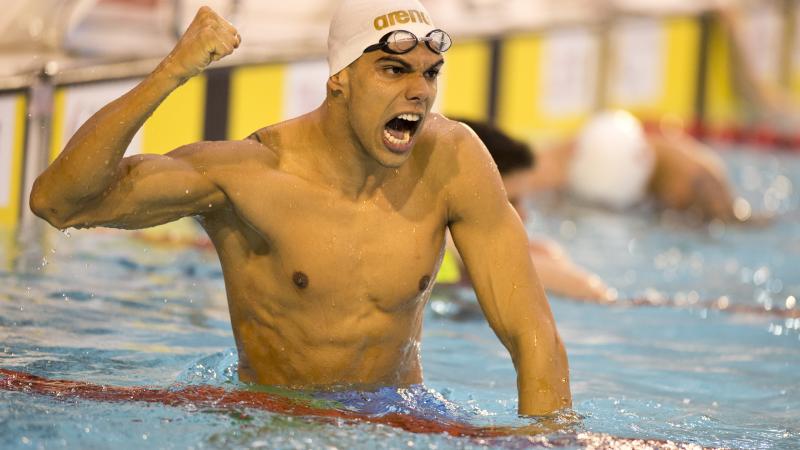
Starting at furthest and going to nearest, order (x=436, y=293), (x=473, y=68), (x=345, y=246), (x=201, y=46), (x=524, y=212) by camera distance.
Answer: (x=473, y=68), (x=524, y=212), (x=436, y=293), (x=345, y=246), (x=201, y=46)

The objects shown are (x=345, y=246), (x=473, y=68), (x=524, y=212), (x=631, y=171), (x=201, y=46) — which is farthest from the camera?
(x=473, y=68)

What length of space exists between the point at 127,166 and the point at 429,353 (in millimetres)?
1706

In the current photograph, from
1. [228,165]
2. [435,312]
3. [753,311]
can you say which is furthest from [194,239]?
[228,165]

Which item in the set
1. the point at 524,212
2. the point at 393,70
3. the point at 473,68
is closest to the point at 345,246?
the point at 393,70

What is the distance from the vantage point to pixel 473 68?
809 centimetres

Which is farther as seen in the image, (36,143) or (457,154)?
(36,143)

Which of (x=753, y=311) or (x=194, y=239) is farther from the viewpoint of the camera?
(x=194, y=239)

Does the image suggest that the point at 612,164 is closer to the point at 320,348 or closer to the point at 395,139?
the point at 320,348

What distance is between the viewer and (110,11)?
575 centimetres

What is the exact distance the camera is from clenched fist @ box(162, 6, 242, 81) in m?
2.66

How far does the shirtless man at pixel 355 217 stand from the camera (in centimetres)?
281

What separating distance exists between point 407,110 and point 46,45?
298 centimetres

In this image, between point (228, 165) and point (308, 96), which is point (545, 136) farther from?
point (228, 165)

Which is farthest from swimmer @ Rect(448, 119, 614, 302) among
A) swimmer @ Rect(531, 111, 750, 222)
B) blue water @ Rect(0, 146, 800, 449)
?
swimmer @ Rect(531, 111, 750, 222)
